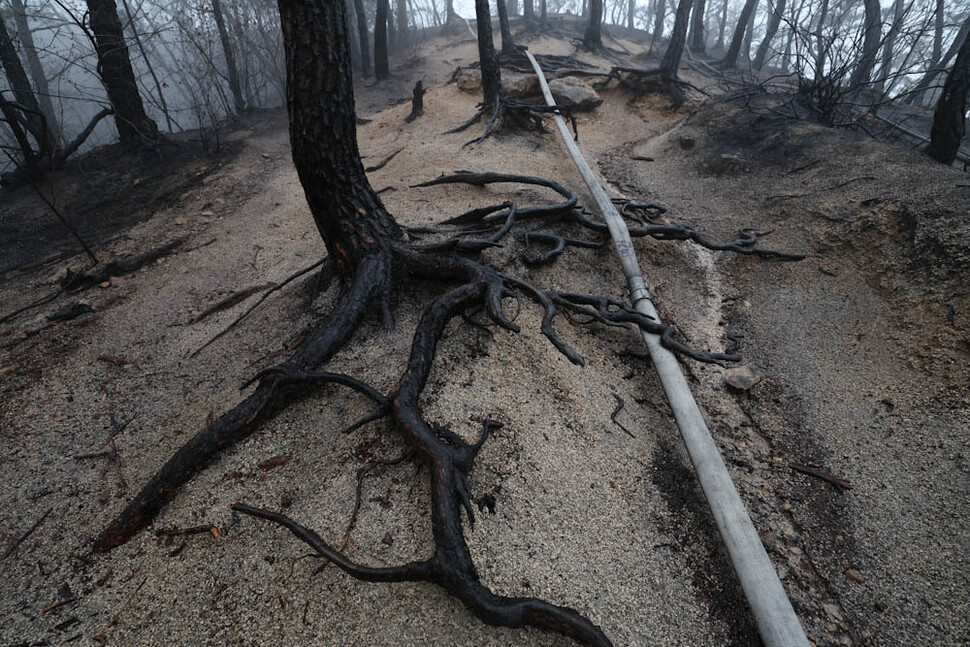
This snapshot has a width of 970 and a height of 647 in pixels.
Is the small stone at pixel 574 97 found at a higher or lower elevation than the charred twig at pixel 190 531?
higher

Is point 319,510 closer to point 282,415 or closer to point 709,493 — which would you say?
point 282,415

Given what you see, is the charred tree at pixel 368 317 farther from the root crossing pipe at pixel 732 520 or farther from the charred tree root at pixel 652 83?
the charred tree root at pixel 652 83

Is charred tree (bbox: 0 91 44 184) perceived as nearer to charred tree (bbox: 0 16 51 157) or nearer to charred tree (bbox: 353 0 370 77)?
charred tree (bbox: 0 16 51 157)

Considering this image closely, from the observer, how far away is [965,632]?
151 cm

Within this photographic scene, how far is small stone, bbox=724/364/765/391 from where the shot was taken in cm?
268

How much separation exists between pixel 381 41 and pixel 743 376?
14.0m

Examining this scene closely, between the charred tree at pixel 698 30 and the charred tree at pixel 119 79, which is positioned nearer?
the charred tree at pixel 119 79

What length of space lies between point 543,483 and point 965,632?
1.54m

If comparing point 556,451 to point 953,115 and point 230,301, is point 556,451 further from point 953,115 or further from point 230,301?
point 953,115

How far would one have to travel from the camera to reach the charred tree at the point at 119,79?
656 cm

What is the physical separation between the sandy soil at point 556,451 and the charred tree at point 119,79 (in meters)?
4.58

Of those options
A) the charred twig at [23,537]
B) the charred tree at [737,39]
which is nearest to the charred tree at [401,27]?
the charred tree at [737,39]

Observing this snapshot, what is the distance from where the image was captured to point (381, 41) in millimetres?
12609

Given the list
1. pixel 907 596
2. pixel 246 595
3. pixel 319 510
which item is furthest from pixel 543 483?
pixel 907 596
